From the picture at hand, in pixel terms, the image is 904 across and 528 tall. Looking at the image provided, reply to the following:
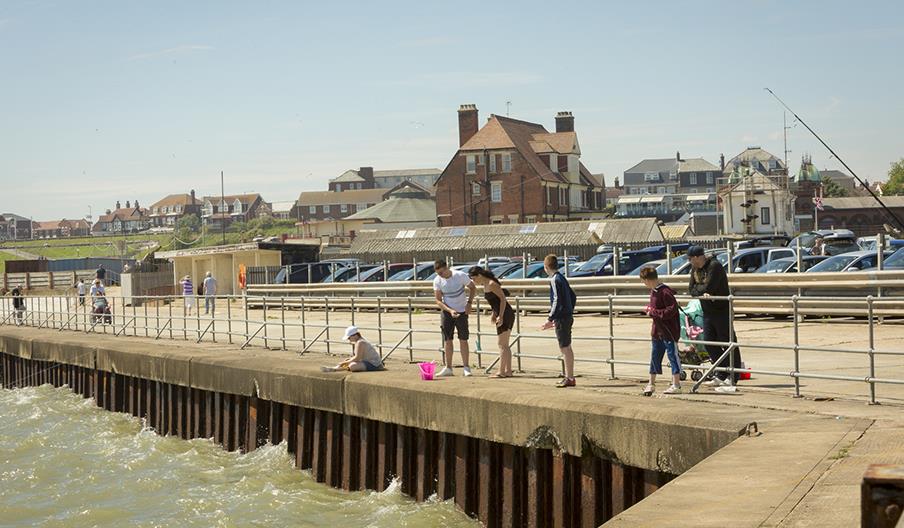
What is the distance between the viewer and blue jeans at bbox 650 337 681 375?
1395 centimetres

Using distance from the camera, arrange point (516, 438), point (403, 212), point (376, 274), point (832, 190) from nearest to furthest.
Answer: point (516, 438)
point (376, 274)
point (403, 212)
point (832, 190)

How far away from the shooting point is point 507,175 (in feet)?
295

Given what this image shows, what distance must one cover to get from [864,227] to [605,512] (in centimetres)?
12429

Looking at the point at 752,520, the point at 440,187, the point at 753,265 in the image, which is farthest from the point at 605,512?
the point at 440,187

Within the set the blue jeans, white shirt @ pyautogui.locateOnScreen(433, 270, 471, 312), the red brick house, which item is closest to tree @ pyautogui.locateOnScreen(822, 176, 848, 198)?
the red brick house

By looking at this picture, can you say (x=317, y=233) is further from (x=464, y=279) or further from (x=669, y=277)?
(x=464, y=279)

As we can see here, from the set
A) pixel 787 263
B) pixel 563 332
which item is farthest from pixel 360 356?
pixel 787 263

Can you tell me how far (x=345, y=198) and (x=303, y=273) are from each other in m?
143

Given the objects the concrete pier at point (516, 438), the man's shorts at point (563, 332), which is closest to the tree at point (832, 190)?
the concrete pier at point (516, 438)

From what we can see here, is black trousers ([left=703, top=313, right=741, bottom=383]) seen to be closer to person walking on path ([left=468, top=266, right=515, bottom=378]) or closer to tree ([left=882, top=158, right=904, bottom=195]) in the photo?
person walking on path ([left=468, top=266, right=515, bottom=378])

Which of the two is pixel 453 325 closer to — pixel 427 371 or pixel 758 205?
pixel 427 371

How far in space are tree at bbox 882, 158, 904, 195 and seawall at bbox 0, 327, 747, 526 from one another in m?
157

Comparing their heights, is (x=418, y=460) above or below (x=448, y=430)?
below

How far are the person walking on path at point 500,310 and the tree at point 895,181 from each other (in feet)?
523
